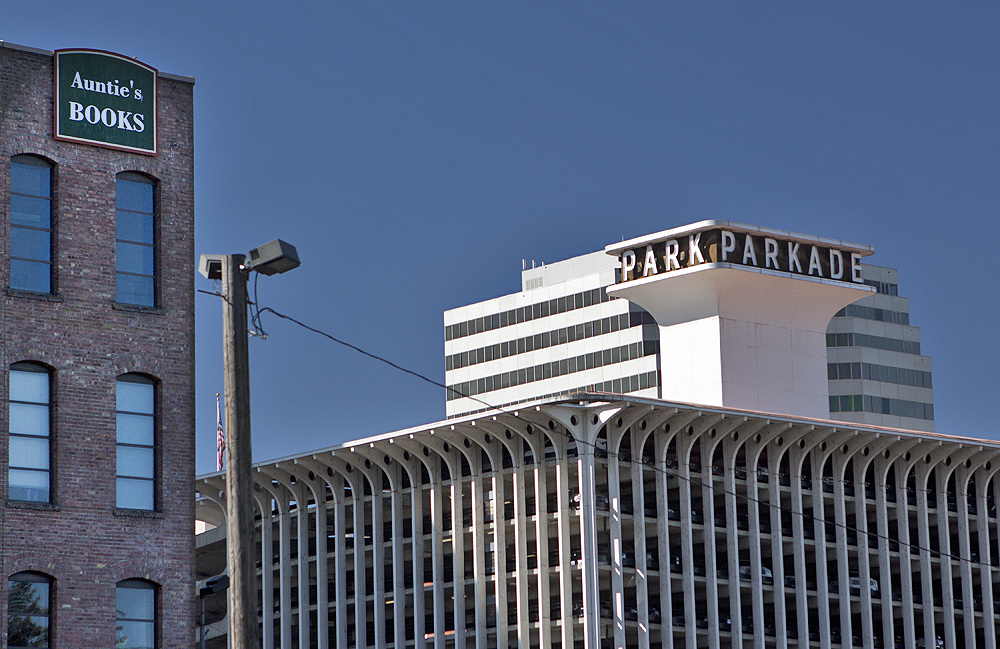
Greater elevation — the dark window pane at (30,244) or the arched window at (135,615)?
the dark window pane at (30,244)

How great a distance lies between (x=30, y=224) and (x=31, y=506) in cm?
774

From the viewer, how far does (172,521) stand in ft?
158

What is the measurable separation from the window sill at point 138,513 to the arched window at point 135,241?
5748 mm

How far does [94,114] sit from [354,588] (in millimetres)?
35543

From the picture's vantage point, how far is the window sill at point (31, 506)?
150 feet

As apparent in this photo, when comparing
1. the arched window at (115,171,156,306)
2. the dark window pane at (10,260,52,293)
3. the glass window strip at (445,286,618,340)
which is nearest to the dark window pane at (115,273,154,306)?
the arched window at (115,171,156,306)

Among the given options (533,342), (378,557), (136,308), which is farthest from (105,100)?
(533,342)

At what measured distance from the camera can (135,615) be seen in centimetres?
4706

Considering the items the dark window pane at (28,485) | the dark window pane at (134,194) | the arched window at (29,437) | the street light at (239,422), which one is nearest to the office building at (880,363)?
the dark window pane at (134,194)

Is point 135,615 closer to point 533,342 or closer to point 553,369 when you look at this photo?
point 553,369

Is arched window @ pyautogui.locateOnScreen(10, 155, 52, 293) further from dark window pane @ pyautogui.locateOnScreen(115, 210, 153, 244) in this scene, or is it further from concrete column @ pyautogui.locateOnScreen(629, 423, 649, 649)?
concrete column @ pyautogui.locateOnScreen(629, 423, 649, 649)

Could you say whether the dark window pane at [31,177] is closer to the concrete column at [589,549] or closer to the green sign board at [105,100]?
the green sign board at [105,100]

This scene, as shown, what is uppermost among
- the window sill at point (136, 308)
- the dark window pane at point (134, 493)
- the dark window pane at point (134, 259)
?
the dark window pane at point (134, 259)

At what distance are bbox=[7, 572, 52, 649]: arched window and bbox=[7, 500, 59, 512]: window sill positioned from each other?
1.70m
